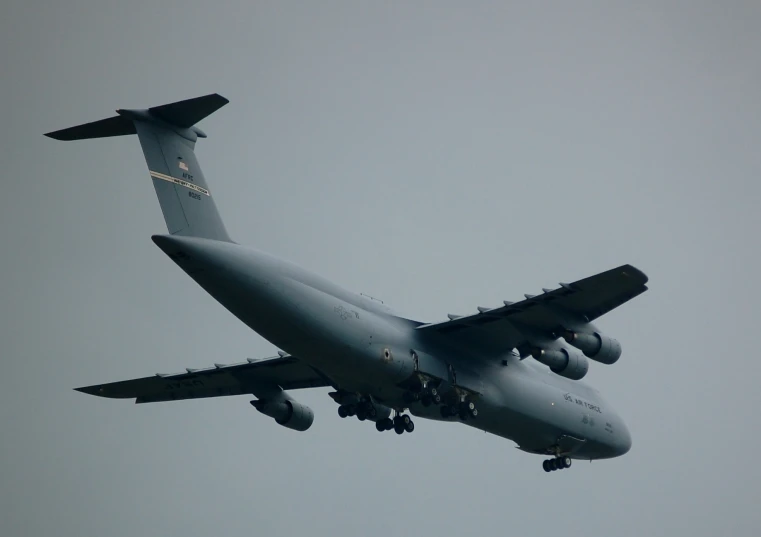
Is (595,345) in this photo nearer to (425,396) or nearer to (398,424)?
(425,396)

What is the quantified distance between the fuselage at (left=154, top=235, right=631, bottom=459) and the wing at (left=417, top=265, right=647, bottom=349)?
54 cm

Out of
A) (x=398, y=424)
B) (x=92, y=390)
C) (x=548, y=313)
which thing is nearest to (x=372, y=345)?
(x=398, y=424)

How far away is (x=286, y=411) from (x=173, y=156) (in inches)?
289

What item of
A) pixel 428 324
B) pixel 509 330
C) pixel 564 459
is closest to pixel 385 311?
pixel 428 324

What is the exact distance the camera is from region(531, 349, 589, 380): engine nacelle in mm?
21422

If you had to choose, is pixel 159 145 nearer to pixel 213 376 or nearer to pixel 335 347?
pixel 335 347

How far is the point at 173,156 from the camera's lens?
18734 millimetres

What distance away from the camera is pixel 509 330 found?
70.5 feet

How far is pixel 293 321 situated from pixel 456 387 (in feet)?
13.3

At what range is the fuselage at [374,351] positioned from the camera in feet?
60.3

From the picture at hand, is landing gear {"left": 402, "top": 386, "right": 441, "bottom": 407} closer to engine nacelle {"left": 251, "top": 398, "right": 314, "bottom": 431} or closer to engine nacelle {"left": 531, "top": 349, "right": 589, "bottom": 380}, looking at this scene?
engine nacelle {"left": 531, "top": 349, "right": 589, "bottom": 380}

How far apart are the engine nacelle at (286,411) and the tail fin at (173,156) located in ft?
20.3

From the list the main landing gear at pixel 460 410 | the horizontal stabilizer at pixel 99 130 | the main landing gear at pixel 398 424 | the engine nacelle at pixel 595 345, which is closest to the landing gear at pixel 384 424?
the main landing gear at pixel 398 424

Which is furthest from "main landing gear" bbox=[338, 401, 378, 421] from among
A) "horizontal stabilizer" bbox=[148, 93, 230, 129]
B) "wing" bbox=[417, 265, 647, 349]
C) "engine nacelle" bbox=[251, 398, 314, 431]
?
"horizontal stabilizer" bbox=[148, 93, 230, 129]
